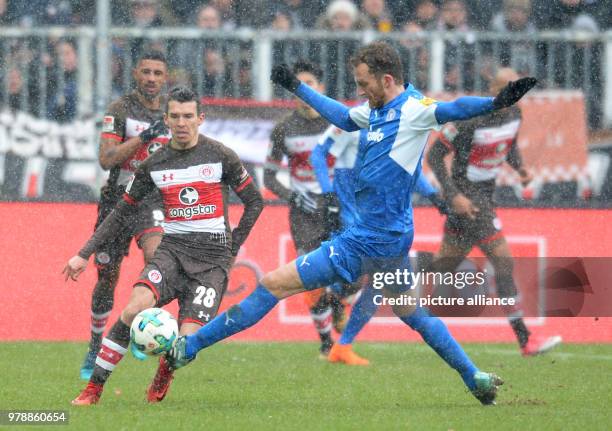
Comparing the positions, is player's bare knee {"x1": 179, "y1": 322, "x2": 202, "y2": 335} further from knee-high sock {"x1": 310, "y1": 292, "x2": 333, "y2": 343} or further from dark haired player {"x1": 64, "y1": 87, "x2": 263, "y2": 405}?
knee-high sock {"x1": 310, "y1": 292, "x2": 333, "y2": 343}

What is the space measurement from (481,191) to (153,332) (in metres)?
4.53

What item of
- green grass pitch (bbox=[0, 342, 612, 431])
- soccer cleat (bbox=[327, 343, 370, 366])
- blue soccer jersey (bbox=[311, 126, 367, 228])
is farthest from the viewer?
blue soccer jersey (bbox=[311, 126, 367, 228])

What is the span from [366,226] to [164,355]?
137cm

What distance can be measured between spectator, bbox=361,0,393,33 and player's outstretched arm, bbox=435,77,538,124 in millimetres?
7534

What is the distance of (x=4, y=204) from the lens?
12.3 m

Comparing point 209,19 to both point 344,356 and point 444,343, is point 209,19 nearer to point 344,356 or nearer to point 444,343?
point 344,356

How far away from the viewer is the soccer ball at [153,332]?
7.12 m

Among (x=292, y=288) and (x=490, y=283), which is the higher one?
(x=292, y=288)

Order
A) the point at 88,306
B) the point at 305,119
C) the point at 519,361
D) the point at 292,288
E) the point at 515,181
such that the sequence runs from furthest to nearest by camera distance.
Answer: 1. the point at 515,181
2. the point at 88,306
3. the point at 305,119
4. the point at 519,361
5. the point at 292,288

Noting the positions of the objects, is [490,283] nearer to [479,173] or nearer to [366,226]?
[479,173]

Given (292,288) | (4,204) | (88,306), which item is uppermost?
(292,288)

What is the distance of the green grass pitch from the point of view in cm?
684

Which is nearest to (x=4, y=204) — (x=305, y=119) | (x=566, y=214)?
(x=305, y=119)

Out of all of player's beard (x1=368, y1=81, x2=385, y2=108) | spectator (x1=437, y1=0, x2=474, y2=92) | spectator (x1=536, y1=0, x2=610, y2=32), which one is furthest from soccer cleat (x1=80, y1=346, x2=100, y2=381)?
spectator (x1=536, y1=0, x2=610, y2=32)
